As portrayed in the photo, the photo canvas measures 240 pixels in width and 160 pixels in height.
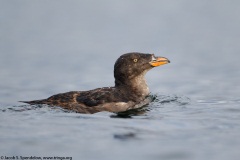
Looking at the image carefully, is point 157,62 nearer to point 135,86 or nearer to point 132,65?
point 132,65

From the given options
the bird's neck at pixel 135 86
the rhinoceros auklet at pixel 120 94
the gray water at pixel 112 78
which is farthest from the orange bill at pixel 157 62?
the gray water at pixel 112 78

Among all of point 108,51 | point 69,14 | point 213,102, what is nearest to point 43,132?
point 213,102

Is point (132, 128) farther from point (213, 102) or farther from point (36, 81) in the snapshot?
point (36, 81)

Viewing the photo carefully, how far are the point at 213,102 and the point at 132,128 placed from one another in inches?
196

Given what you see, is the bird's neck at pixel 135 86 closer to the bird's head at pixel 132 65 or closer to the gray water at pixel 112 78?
the bird's head at pixel 132 65

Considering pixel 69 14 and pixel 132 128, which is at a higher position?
pixel 69 14

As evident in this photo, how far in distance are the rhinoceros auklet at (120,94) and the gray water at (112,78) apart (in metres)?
0.28

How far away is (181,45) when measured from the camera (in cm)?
3212

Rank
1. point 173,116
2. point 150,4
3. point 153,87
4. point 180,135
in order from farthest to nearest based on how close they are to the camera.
→ point 150,4 → point 153,87 → point 173,116 → point 180,135

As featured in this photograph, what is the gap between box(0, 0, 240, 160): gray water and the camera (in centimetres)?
1277

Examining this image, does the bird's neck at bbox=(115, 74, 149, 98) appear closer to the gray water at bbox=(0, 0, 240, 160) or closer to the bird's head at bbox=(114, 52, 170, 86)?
the bird's head at bbox=(114, 52, 170, 86)

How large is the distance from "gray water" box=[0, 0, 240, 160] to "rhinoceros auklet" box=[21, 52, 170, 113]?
284 mm

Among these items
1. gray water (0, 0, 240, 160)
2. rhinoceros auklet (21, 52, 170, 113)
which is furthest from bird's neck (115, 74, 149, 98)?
gray water (0, 0, 240, 160)

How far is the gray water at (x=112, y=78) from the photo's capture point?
12.8 meters
